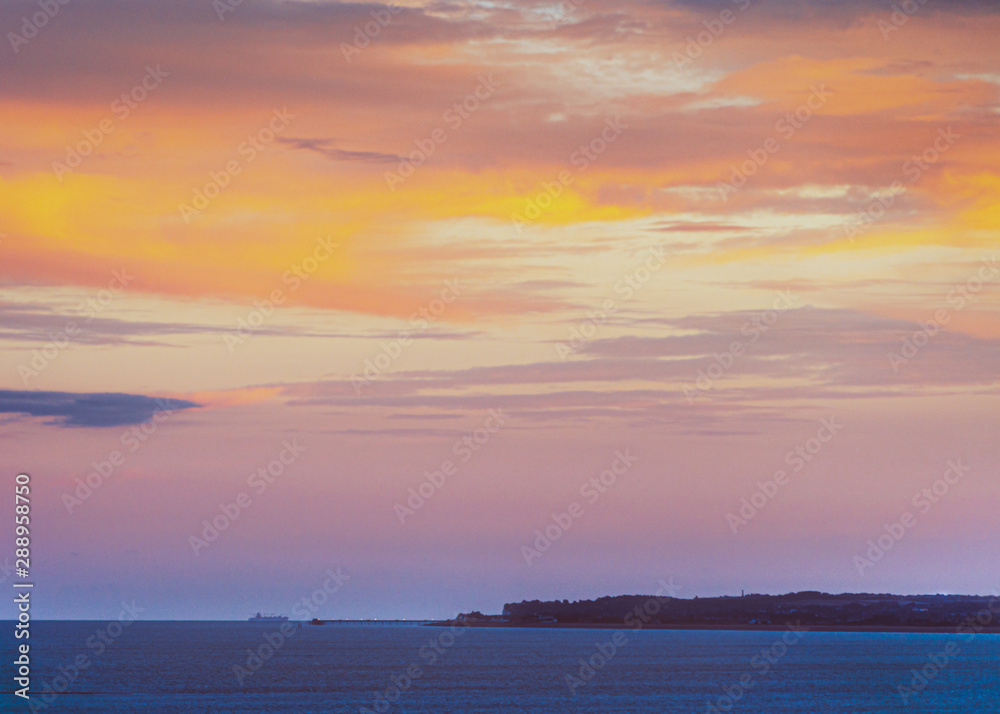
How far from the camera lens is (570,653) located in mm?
184750

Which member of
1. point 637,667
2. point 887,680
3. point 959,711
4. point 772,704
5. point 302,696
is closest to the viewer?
point 959,711

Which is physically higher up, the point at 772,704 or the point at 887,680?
the point at 772,704

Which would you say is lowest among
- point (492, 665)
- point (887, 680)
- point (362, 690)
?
point (492, 665)

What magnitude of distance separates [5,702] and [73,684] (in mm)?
A: 21704

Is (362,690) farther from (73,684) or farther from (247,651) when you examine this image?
(247,651)

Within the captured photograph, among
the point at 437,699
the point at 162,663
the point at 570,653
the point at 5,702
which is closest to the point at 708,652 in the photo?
the point at 570,653

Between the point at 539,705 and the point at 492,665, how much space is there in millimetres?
57153

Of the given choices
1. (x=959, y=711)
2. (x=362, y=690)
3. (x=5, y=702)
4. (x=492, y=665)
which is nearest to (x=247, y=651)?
(x=492, y=665)

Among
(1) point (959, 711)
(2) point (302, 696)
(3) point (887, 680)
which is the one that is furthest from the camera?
(3) point (887, 680)

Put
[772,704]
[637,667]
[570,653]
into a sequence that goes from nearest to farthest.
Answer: [772,704] → [637,667] → [570,653]

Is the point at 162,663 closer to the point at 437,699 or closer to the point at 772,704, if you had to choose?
the point at 437,699

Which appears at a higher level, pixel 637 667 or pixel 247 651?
pixel 637 667

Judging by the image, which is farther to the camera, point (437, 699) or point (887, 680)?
point (887, 680)

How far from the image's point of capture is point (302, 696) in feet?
330
